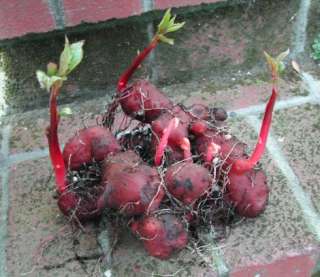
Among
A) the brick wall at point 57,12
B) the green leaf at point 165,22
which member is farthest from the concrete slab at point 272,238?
the brick wall at point 57,12

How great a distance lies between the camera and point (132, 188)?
88 cm

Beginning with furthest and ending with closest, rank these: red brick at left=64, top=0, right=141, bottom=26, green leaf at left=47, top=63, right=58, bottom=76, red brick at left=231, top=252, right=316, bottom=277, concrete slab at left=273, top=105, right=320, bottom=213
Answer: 1. red brick at left=64, top=0, right=141, bottom=26
2. concrete slab at left=273, top=105, right=320, bottom=213
3. red brick at left=231, top=252, right=316, bottom=277
4. green leaf at left=47, top=63, right=58, bottom=76

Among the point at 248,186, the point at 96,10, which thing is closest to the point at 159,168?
the point at 248,186

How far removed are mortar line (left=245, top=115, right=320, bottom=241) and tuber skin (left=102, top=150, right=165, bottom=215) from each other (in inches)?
13.0

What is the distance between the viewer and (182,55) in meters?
1.35

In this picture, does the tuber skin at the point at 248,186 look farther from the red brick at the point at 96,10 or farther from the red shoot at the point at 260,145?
the red brick at the point at 96,10

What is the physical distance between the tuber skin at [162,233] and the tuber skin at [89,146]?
0.48 ft

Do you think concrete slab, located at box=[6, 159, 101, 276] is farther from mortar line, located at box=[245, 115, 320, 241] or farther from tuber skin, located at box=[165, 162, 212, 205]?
mortar line, located at box=[245, 115, 320, 241]

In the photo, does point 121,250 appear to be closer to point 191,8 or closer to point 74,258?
point 74,258

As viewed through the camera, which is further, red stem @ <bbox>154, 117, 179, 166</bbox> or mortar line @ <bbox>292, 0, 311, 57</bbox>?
mortar line @ <bbox>292, 0, 311, 57</bbox>

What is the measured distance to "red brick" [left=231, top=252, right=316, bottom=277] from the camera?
0.97 m

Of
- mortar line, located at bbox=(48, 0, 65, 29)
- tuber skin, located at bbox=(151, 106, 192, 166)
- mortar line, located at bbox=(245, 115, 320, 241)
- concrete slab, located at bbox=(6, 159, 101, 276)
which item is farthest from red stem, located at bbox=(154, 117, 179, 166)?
mortar line, located at bbox=(48, 0, 65, 29)

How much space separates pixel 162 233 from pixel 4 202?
0.40 m

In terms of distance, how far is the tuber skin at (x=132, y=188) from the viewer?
0.88 metres
